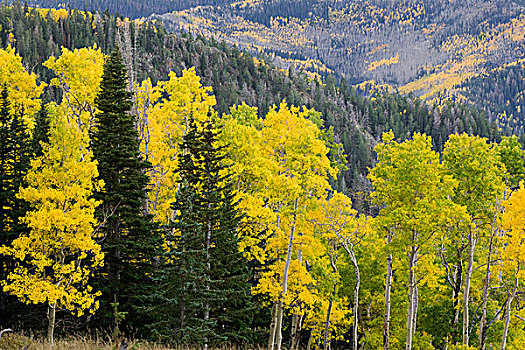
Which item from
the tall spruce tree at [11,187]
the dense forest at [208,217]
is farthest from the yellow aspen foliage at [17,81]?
the tall spruce tree at [11,187]

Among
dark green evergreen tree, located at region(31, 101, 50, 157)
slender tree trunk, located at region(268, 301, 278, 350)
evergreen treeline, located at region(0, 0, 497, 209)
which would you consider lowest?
slender tree trunk, located at region(268, 301, 278, 350)

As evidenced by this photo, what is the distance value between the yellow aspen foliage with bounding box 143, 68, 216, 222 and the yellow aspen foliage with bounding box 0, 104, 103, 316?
7668 mm

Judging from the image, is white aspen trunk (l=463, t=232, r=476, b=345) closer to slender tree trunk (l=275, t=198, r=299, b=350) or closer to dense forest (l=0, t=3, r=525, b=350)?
dense forest (l=0, t=3, r=525, b=350)

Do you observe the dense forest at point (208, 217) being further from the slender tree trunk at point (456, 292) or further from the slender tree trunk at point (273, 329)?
the slender tree trunk at point (273, 329)

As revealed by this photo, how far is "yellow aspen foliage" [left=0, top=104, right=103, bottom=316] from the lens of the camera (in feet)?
71.9

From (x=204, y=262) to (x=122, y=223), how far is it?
5.58 m

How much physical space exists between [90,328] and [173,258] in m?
6.53

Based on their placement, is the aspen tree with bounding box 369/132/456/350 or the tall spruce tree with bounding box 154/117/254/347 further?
the aspen tree with bounding box 369/132/456/350

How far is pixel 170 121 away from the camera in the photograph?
110ft

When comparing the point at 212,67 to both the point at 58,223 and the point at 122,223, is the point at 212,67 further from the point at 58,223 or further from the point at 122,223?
the point at 58,223

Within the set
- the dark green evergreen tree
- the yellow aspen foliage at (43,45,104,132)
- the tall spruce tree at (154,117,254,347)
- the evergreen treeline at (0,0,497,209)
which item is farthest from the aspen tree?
the evergreen treeline at (0,0,497,209)

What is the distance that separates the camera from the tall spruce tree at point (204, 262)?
22.7m

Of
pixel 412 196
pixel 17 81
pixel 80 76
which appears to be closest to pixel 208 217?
pixel 412 196

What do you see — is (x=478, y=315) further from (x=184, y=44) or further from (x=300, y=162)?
(x=184, y=44)
